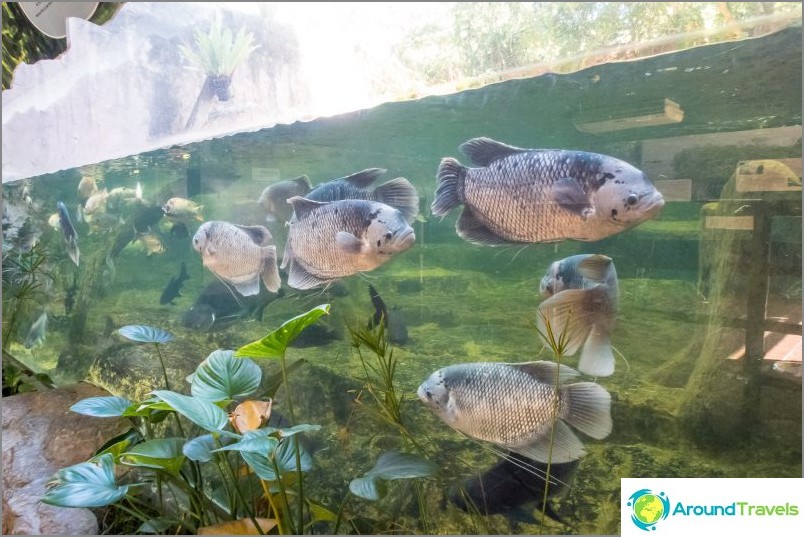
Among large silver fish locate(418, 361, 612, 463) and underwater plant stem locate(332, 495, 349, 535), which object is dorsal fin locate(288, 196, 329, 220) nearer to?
large silver fish locate(418, 361, 612, 463)

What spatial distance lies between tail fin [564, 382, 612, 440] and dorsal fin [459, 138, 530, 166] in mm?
854

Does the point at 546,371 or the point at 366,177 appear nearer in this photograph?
the point at 546,371

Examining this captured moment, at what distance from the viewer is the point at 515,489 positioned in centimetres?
189

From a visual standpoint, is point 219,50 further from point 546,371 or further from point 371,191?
point 546,371

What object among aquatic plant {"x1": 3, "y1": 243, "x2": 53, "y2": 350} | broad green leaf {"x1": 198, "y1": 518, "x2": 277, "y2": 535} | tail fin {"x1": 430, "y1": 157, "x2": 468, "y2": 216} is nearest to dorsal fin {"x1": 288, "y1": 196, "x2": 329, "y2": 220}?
tail fin {"x1": 430, "y1": 157, "x2": 468, "y2": 216}

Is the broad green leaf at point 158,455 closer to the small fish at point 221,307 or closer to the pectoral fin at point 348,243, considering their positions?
the small fish at point 221,307

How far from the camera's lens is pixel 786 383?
1.81 metres

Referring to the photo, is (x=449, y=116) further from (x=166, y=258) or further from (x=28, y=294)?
(x=28, y=294)

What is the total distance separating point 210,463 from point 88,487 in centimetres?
60

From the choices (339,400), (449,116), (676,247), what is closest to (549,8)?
(449,116)

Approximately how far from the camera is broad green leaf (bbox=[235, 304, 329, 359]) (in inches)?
63.0

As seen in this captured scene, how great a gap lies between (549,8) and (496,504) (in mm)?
1856

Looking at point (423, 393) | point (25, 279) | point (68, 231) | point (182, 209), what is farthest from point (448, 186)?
point (25, 279)

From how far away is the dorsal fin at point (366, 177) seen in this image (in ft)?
6.64
